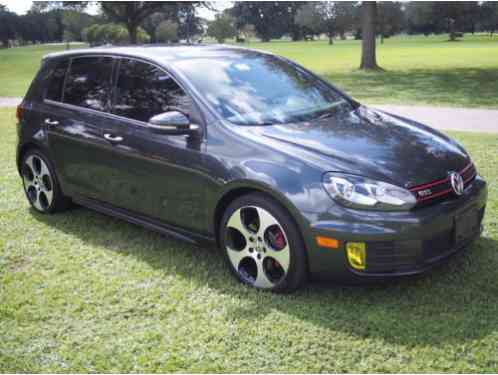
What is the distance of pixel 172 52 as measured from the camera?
4.84 m

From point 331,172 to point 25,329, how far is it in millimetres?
2118

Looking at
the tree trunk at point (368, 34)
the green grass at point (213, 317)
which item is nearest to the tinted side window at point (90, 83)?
the green grass at point (213, 317)

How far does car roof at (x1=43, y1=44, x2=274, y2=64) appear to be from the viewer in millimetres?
4720

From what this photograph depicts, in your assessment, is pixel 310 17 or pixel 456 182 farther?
pixel 310 17

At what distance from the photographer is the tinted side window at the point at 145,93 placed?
4.45 metres

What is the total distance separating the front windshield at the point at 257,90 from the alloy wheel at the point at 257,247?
0.71 metres

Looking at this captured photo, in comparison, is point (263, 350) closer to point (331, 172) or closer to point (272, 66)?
point (331, 172)

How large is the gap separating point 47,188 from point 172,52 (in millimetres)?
1968

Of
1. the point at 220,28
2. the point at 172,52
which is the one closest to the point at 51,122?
the point at 172,52

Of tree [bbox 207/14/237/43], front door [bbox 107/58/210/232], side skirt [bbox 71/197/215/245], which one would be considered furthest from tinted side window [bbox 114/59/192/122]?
tree [bbox 207/14/237/43]

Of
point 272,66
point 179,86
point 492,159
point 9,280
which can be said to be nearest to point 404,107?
point 492,159

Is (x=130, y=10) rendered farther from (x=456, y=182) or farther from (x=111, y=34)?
(x=456, y=182)

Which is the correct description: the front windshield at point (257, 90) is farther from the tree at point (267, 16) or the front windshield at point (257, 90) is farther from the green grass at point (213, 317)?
the tree at point (267, 16)

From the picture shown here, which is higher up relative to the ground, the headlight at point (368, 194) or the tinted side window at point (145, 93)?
the tinted side window at point (145, 93)
